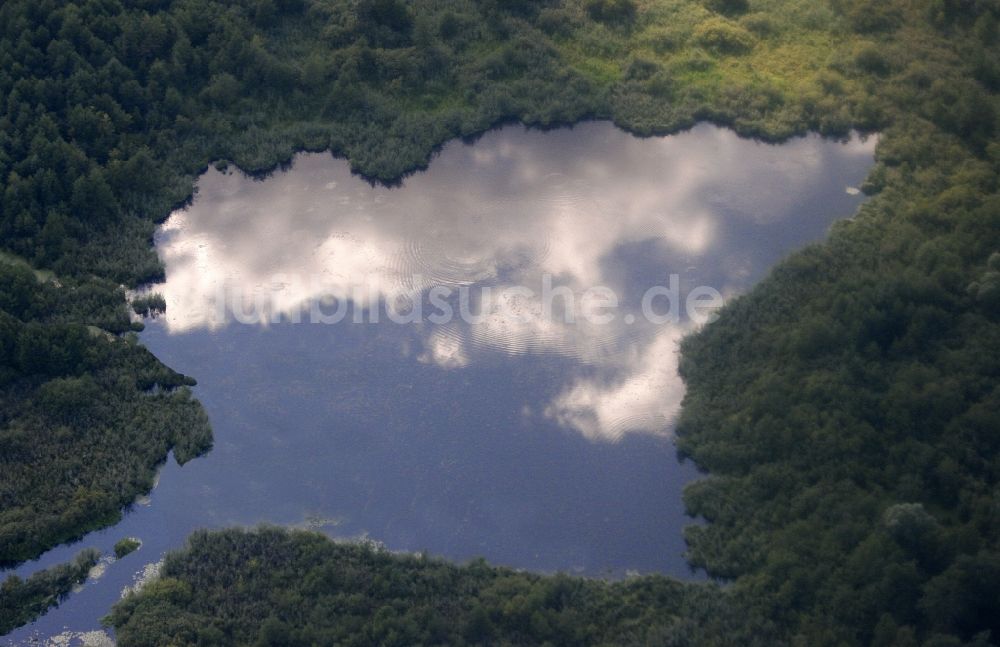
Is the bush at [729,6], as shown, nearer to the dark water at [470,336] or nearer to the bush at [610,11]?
the bush at [610,11]

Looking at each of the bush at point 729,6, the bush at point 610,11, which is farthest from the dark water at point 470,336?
the bush at point 729,6

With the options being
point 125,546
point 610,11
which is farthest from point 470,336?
point 610,11

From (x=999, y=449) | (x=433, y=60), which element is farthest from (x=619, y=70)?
(x=999, y=449)

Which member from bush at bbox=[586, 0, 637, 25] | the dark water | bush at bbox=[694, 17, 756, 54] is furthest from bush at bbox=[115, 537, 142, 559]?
bush at bbox=[694, 17, 756, 54]

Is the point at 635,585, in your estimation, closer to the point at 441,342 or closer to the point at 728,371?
the point at 728,371

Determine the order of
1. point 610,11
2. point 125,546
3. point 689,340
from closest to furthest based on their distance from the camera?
point 125,546 < point 689,340 < point 610,11

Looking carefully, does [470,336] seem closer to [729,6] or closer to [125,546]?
[125,546]

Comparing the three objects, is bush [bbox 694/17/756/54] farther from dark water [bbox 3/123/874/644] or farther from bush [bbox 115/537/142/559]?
bush [bbox 115/537/142/559]
